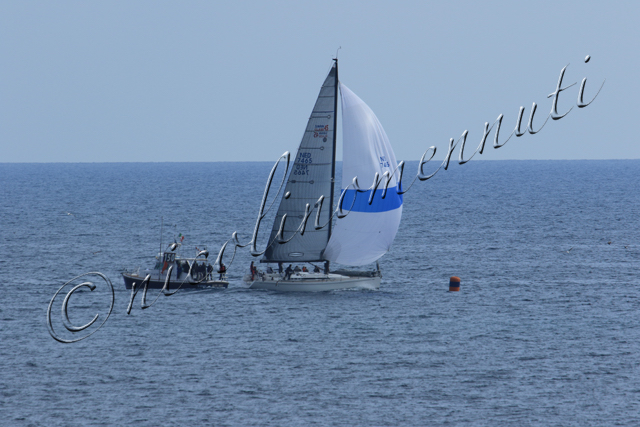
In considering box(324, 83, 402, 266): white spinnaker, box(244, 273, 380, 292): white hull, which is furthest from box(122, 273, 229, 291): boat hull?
box(324, 83, 402, 266): white spinnaker

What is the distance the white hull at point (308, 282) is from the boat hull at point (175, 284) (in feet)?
11.8

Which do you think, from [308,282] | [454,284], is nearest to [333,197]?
[308,282]

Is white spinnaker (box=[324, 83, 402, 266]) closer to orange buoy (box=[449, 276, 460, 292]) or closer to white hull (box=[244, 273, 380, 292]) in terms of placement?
white hull (box=[244, 273, 380, 292])

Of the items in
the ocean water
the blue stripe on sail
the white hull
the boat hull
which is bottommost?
the ocean water

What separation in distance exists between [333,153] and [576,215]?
8488cm

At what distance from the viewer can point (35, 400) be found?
1674 inches

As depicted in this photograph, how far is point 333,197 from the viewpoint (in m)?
64.9

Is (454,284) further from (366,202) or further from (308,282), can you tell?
(308,282)

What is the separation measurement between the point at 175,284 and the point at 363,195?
1696cm

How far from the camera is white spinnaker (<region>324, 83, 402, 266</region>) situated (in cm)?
6294

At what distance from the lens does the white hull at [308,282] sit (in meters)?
63.8

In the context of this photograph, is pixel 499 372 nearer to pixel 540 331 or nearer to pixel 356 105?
pixel 540 331

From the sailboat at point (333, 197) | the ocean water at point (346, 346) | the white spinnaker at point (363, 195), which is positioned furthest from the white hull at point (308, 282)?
the white spinnaker at point (363, 195)

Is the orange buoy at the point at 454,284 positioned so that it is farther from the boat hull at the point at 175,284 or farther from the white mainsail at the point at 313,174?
the boat hull at the point at 175,284
